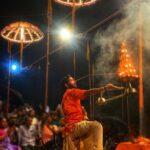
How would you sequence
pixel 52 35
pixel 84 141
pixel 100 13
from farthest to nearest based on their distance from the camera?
pixel 52 35 → pixel 100 13 → pixel 84 141

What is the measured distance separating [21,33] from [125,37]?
3900 millimetres

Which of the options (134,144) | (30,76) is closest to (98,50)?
(134,144)

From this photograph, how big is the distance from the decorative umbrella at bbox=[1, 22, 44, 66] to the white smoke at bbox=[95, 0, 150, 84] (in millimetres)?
2288

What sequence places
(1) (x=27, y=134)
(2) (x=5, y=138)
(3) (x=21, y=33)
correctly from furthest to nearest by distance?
1. (3) (x=21, y=33)
2. (1) (x=27, y=134)
3. (2) (x=5, y=138)

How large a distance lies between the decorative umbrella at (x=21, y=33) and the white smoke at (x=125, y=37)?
2.29 metres

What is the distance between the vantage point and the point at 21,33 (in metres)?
13.1

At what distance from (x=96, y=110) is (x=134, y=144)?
19.7ft

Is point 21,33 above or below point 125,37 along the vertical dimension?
above

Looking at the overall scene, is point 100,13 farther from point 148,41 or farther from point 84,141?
point 84,141

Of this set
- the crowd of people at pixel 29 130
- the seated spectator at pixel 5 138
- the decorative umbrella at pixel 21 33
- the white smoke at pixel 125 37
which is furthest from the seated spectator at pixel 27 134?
the white smoke at pixel 125 37

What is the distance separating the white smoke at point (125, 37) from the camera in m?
10.3

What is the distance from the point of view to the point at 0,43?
18938 mm

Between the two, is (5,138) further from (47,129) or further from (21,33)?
(21,33)

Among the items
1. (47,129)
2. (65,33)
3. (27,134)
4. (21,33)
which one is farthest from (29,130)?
(65,33)
